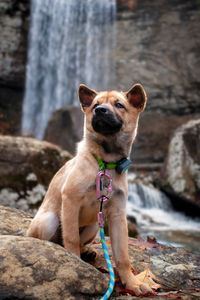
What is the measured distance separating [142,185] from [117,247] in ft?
26.1

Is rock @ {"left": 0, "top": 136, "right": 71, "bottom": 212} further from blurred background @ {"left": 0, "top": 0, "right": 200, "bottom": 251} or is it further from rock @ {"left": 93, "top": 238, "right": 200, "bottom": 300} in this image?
blurred background @ {"left": 0, "top": 0, "right": 200, "bottom": 251}

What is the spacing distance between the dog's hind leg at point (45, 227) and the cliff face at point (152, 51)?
16.1 meters

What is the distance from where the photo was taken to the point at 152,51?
18.7 meters

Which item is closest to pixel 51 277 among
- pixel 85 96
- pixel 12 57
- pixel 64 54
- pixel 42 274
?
pixel 42 274

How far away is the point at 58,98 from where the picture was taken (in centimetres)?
1980

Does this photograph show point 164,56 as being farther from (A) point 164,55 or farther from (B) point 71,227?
(B) point 71,227

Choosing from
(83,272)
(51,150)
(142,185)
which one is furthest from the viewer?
(142,185)

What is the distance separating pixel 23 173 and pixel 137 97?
2.93 m

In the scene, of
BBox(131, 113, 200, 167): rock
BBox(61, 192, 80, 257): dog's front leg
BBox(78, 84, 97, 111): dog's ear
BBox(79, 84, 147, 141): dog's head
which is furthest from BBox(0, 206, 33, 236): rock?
BBox(131, 113, 200, 167): rock

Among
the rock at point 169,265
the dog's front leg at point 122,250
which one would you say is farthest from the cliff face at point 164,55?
the dog's front leg at point 122,250

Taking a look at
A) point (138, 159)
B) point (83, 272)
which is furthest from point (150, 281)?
point (138, 159)

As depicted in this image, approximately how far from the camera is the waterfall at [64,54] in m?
19.5

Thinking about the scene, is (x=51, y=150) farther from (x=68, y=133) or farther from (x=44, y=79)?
(x=44, y=79)

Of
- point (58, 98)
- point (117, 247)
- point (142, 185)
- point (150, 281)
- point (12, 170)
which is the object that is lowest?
point (142, 185)
